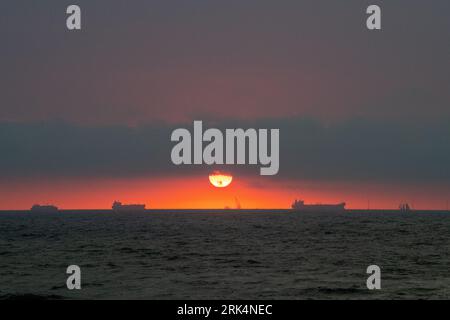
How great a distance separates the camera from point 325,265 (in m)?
53.9

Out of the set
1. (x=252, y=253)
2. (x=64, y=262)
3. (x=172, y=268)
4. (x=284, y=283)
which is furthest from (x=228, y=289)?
(x=252, y=253)

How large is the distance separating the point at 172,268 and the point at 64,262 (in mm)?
13332

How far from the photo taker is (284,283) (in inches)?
1633

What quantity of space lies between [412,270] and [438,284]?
9.33 meters

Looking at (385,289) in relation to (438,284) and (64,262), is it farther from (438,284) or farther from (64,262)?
(64,262)

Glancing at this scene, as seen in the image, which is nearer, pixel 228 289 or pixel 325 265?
pixel 228 289

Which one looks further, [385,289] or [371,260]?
Result: [371,260]

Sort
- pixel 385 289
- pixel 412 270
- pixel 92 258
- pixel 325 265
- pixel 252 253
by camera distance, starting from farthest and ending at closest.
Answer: pixel 252 253 → pixel 92 258 → pixel 325 265 → pixel 412 270 → pixel 385 289
